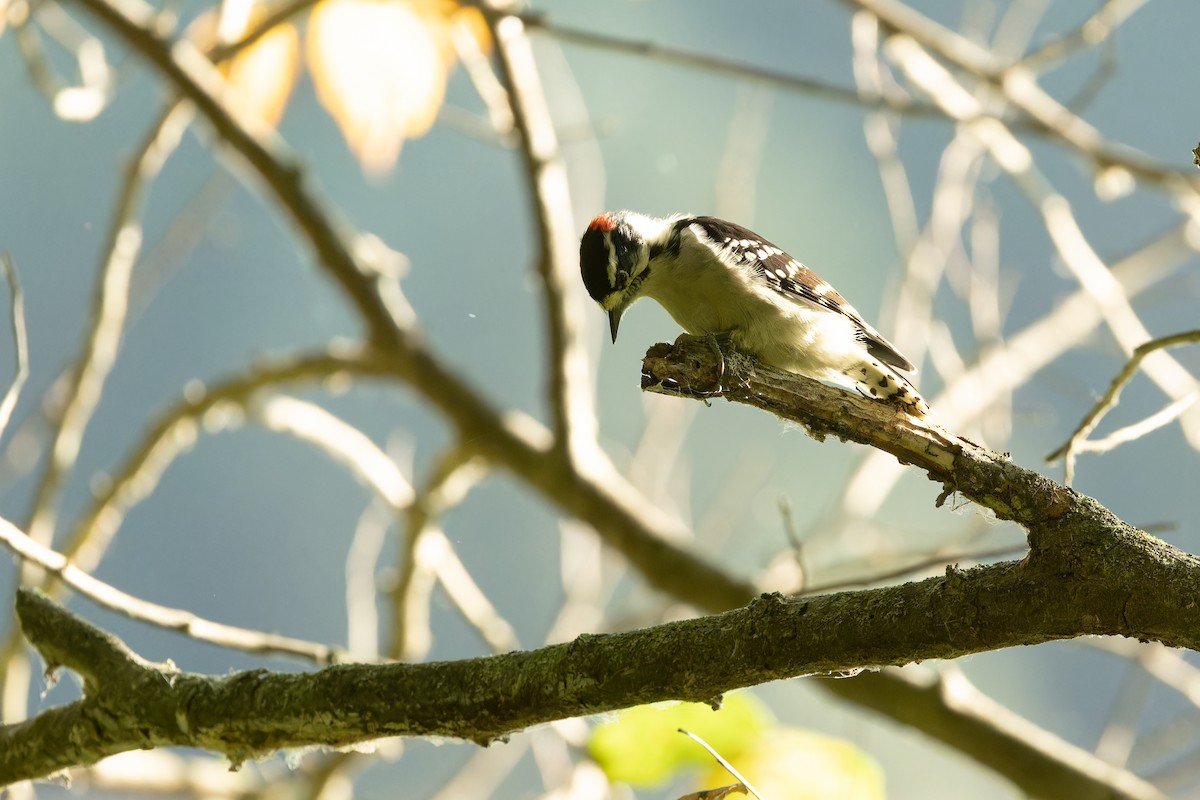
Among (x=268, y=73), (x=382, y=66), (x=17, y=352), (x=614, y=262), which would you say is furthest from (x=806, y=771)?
(x=268, y=73)

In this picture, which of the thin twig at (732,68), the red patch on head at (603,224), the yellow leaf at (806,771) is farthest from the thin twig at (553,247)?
the yellow leaf at (806,771)

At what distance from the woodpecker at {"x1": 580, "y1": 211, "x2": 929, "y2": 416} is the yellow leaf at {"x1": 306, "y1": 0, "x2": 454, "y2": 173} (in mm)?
1457

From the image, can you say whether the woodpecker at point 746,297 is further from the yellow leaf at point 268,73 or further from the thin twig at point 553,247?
the yellow leaf at point 268,73

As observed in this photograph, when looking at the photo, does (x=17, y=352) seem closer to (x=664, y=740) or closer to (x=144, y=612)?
(x=144, y=612)

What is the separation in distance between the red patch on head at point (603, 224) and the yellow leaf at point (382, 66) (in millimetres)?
1423

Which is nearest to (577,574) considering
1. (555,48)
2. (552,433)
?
(552,433)

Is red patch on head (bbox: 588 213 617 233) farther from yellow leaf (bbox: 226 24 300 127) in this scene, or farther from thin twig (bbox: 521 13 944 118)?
yellow leaf (bbox: 226 24 300 127)

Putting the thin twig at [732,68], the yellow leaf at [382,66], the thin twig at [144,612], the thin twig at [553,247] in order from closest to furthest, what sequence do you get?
1. the thin twig at [144,612]
2. the thin twig at [732,68]
3. the thin twig at [553,247]
4. the yellow leaf at [382,66]

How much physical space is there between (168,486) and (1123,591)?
460cm

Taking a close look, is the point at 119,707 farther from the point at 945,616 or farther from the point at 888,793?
the point at 888,793

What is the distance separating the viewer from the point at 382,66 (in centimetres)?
383

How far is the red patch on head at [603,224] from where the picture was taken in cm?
263

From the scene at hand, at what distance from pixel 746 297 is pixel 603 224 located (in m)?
0.43

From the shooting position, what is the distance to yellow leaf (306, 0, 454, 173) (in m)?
3.80
